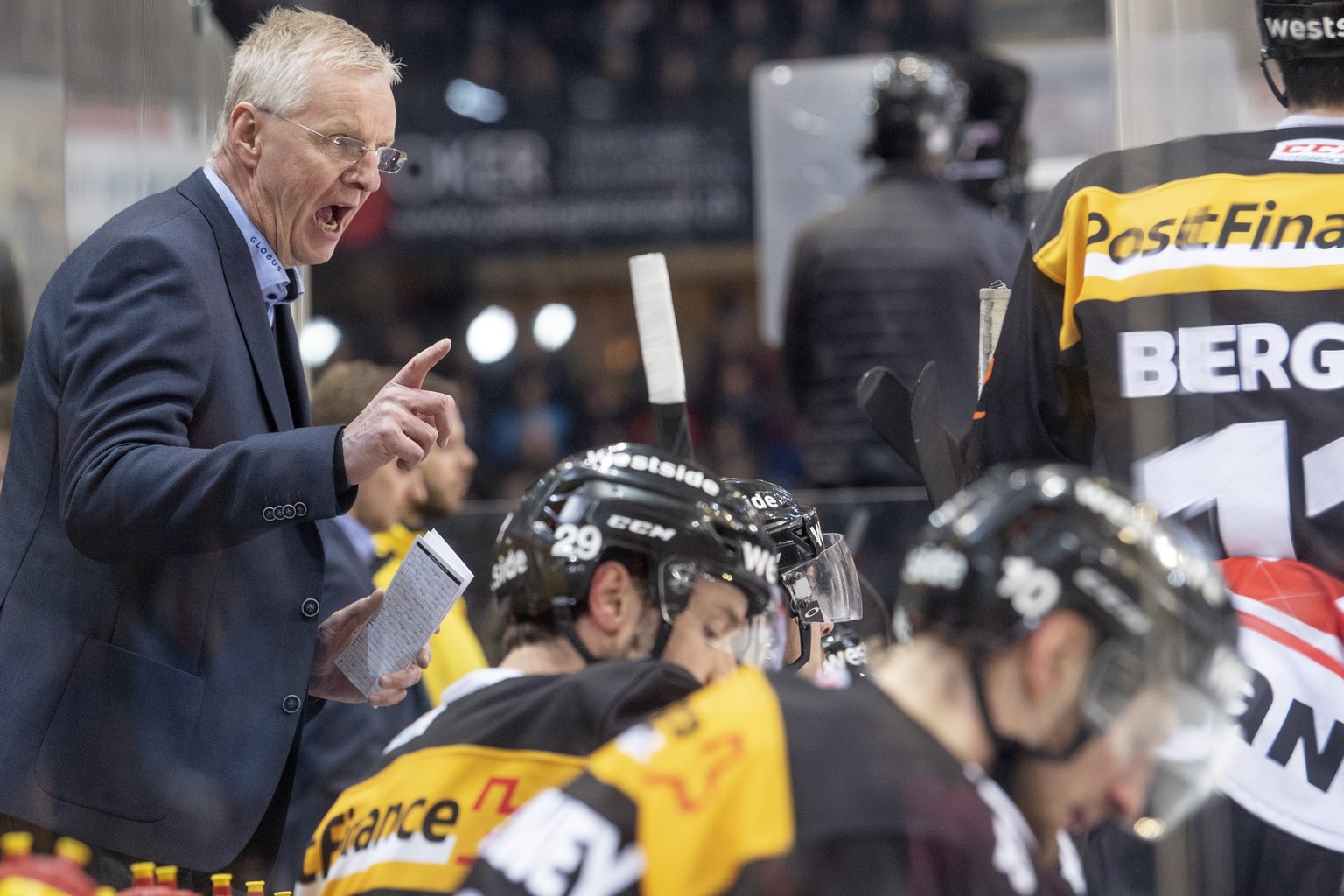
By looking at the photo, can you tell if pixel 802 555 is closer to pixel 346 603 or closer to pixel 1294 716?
pixel 1294 716

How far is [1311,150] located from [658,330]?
1.11 metres

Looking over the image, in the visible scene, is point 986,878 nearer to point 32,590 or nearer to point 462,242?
point 32,590

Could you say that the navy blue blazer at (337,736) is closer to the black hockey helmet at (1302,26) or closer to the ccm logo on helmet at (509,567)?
the ccm logo on helmet at (509,567)

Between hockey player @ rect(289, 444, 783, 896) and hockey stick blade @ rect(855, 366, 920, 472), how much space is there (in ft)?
2.17

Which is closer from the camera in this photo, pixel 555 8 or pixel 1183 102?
pixel 1183 102

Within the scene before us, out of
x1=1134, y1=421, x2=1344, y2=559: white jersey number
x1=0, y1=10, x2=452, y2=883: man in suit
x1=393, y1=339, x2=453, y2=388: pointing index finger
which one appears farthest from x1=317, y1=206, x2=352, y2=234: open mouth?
x1=1134, y1=421, x2=1344, y2=559: white jersey number

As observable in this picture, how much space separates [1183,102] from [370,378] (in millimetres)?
2098

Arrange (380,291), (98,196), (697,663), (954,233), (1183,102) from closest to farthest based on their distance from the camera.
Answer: (697,663)
(1183,102)
(98,196)
(954,233)
(380,291)

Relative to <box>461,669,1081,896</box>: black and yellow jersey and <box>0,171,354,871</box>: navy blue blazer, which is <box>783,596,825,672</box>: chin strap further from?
<box>461,669,1081,896</box>: black and yellow jersey

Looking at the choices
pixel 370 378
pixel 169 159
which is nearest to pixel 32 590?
pixel 169 159

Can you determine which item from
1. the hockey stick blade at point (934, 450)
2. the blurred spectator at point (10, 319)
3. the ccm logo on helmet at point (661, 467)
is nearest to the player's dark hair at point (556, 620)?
the ccm logo on helmet at point (661, 467)

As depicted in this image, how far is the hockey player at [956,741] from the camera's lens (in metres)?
1.38

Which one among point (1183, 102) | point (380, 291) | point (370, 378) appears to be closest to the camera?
point (1183, 102)

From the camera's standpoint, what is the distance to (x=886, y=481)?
16.7 ft
